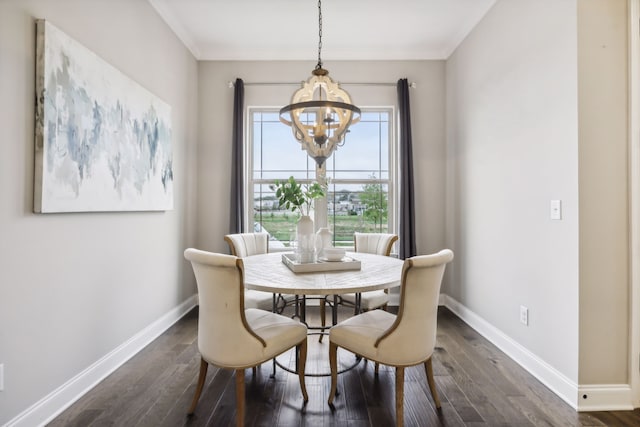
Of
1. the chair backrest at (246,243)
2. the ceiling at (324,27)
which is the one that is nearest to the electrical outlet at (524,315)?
the chair backrest at (246,243)

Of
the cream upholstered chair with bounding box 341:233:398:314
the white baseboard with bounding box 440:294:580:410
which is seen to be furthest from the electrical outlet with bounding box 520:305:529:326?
the cream upholstered chair with bounding box 341:233:398:314

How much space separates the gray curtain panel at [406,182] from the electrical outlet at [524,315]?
4.36 feet

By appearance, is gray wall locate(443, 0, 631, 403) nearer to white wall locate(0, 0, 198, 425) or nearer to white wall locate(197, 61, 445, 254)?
white wall locate(197, 61, 445, 254)

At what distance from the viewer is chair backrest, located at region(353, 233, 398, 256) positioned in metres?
2.87

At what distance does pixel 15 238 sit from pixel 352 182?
3.02m

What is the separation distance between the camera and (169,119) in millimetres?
3100

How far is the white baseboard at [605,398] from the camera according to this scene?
6.13 feet

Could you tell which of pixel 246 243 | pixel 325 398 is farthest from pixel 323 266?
pixel 246 243

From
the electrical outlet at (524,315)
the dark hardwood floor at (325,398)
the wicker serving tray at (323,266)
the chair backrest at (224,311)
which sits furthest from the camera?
the electrical outlet at (524,315)

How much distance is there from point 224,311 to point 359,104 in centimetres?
297

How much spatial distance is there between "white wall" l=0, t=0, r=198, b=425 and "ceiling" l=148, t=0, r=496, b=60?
404 mm

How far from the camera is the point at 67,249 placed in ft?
6.20

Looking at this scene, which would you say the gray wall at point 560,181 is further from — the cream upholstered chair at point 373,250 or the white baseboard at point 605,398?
the cream upholstered chair at point 373,250

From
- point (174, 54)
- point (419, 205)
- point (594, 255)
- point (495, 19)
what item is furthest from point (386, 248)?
point (174, 54)
